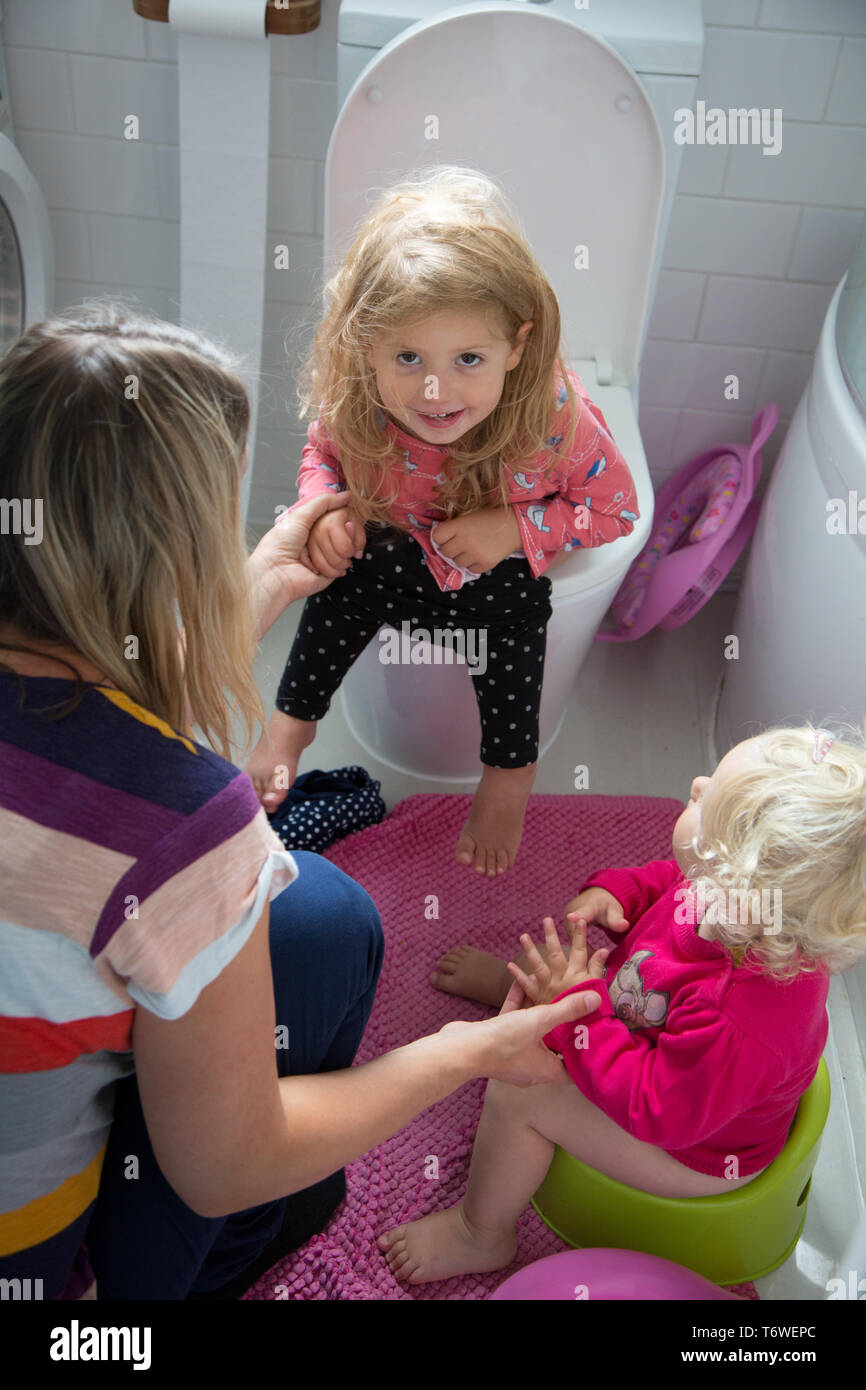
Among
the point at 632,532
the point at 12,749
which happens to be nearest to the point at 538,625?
the point at 632,532

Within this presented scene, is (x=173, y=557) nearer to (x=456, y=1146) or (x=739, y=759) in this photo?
(x=739, y=759)

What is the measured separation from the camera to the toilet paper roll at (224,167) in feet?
4.53

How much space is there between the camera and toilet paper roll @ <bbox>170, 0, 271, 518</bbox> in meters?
1.38

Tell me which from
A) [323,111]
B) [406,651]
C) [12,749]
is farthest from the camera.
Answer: [323,111]

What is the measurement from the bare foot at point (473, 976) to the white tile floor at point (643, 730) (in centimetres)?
28

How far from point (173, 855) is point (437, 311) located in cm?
64

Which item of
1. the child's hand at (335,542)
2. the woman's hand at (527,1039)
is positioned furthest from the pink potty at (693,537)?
the woman's hand at (527,1039)

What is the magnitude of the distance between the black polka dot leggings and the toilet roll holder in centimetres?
61

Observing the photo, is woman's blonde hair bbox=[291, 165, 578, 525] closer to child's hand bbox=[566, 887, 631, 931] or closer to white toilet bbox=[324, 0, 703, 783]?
white toilet bbox=[324, 0, 703, 783]

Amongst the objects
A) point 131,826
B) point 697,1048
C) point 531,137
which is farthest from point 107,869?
point 531,137

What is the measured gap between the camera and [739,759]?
960 mm

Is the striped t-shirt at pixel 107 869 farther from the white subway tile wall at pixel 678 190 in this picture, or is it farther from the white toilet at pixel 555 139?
the white subway tile wall at pixel 678 190

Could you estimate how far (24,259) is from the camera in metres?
1.57

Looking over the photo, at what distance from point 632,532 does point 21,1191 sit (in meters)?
0.89
